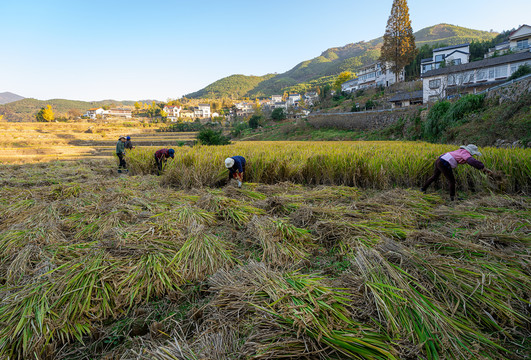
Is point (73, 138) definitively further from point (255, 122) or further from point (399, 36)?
point (399, 36)

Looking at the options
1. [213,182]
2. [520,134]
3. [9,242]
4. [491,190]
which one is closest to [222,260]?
[9,242]

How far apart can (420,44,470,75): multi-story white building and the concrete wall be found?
20919mm

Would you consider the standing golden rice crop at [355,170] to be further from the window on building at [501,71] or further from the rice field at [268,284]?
the window on building at [501,71]

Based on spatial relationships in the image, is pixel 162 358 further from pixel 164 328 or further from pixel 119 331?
pixel 119 331

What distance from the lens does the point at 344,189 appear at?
486 cm

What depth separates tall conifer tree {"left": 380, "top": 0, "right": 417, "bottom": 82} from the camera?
107 ft

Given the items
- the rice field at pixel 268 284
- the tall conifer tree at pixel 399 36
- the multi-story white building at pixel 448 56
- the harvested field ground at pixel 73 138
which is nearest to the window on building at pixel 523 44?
the multi-story white building at pixel 448 56

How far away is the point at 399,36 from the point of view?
33094 millimetres

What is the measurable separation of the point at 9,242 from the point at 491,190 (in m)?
7.22

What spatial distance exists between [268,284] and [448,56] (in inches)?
2058

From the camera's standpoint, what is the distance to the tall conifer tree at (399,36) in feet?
107

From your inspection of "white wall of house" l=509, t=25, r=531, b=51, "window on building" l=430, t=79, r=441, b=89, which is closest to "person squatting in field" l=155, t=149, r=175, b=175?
"window on building" l=430, t=79, r=441, b=89

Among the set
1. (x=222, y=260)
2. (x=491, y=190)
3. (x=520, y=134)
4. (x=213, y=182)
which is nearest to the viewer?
(x=222, y=260)

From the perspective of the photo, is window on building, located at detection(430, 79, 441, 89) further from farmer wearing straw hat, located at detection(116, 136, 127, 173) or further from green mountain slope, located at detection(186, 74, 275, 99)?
green mountain slope, located at detection(186, 74, 275, 99)
